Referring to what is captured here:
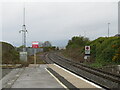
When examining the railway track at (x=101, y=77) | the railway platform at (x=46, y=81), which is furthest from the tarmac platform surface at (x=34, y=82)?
the railway track at (x=101, y=77)

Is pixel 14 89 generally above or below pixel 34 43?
below

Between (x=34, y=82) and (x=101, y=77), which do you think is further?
(x=101, y=77)

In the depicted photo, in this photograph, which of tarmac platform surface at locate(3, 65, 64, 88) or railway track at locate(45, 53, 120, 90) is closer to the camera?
tarmac platform surface at locate(3, 65, 64, 88)

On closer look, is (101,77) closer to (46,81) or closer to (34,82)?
(46,81)

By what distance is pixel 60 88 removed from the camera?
11.6 metres

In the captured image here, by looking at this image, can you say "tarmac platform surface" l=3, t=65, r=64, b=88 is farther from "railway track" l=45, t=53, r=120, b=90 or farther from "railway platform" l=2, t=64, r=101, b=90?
"railway track" l=45, t=53, r=120, b=90

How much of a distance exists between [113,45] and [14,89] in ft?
69.9

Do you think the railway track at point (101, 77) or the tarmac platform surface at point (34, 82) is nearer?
the tarmac platform surface at point (34, 82)

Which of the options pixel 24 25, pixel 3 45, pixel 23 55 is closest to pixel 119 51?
pixel 23 55

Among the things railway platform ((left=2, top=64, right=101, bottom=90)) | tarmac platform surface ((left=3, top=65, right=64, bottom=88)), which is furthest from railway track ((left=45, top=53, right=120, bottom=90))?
tarmac platform surface ((left=3, top=65, right=64, bottom=88))

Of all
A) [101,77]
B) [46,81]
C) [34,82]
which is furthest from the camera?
[101,77]

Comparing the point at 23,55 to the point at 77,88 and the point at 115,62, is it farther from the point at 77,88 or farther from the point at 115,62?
the point at 77,88

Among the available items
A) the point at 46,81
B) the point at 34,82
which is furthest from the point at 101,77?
the point at 34,82

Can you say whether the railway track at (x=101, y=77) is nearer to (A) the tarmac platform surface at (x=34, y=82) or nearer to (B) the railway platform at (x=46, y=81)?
(B) the railway platform at (x=46, y=81)
